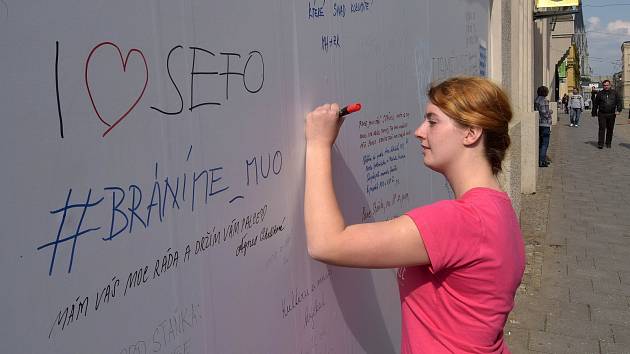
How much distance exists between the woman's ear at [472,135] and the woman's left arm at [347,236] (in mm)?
353

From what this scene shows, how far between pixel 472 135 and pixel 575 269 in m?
4.95

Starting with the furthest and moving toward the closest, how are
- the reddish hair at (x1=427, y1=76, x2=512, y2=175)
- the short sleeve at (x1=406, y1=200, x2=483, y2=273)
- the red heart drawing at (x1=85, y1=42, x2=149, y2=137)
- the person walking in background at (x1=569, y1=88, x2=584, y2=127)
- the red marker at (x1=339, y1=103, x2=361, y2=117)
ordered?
the person walking in background at (x1=569, y1=88, x2=584, y2=127) → the red marker at (x1=339, y1=103, x2=361, y2=117) → the reddish hair at (x1=427, y1=76, x2=512, y2=175) → the short sleeve at (x1=406, y1=200, x2=483, y2=273) → the red heart drawing at (x1=85, y1=42, x2=149, y2=137)

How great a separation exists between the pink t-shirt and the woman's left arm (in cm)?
4

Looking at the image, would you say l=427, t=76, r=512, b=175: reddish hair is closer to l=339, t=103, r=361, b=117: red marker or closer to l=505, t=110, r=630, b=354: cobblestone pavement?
l=339, t=103, r=361, b=117: red marker

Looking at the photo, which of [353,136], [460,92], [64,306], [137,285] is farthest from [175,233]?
[353,136]

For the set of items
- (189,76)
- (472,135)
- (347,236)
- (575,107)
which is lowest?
(575,107)

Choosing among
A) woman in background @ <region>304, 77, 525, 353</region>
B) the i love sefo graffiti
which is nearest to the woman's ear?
woman in background @ <region>304, 77, 525, 353</region>

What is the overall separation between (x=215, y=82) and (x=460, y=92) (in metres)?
0.75

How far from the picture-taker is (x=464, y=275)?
166 centimetres

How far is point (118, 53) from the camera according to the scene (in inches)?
49.0

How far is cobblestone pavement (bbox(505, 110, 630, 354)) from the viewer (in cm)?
451

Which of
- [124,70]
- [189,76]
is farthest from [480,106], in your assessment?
[124,70]

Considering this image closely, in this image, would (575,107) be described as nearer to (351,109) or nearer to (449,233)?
(351,109)

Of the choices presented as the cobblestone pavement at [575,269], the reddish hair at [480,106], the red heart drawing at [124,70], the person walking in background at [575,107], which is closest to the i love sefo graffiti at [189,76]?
the red heart drawing at [124,70]
